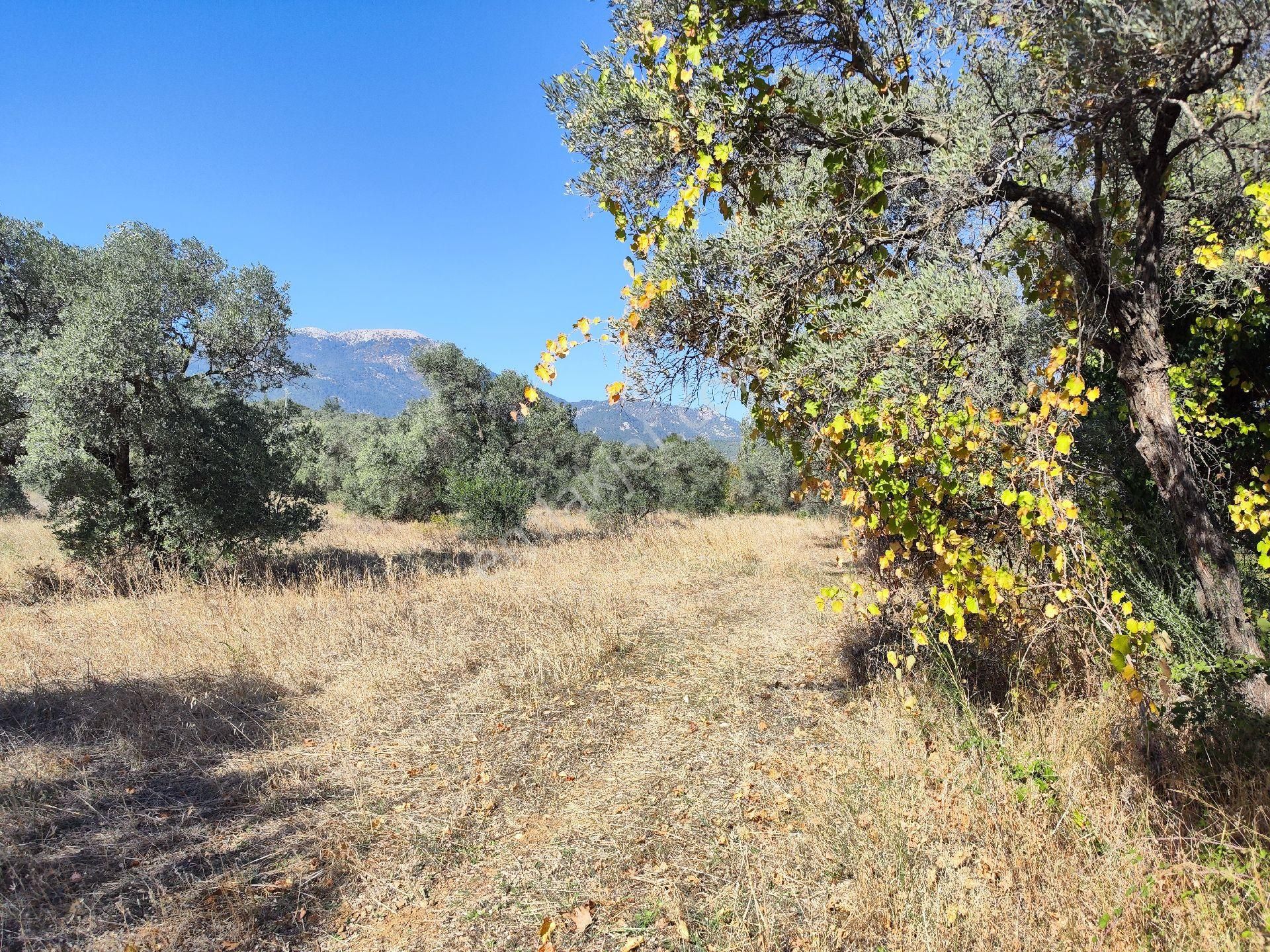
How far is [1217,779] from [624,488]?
18.2m

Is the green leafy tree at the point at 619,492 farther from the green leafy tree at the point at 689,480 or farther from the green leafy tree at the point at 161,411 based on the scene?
the green leafy tree at the point at 161,411

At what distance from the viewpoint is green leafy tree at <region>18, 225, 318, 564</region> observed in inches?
330

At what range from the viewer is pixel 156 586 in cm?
916

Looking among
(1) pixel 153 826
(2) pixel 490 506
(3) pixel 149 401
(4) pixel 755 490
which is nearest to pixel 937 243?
(1) pixel 153 826

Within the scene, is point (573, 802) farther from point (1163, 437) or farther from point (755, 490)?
point (755, 490)

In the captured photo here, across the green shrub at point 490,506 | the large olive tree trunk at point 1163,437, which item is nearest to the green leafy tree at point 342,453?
the green shrub at point 490,506

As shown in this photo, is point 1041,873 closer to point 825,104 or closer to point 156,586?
point 825,104

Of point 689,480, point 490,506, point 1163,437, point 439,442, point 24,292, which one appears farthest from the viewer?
point 689,480

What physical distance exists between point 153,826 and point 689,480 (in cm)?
2080

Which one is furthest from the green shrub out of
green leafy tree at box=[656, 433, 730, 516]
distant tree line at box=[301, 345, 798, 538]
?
green leafy tree at box=[656, 433, 730, 516]

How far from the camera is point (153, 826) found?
3.76 m

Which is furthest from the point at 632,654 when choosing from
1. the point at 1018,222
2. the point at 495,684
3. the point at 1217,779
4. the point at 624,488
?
the point at 624,488

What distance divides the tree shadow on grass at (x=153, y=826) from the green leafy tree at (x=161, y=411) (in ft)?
15.5

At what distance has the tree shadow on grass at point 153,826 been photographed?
9.78 ft
